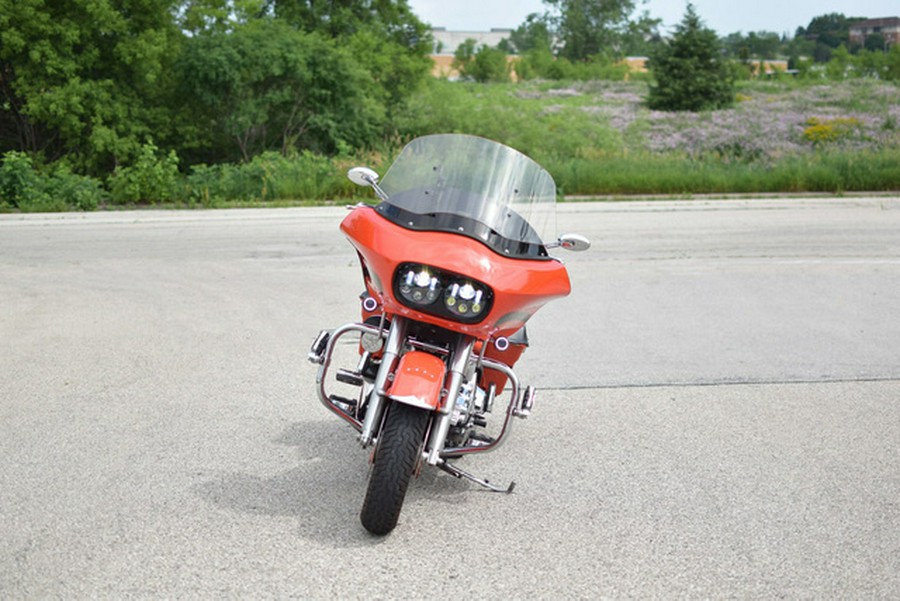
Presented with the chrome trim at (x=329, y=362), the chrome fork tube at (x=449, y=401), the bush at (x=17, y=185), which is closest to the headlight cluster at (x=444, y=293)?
the chrome fork tube at (x=449, y=401)

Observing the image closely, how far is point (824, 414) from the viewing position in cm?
628

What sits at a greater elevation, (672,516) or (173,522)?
(672,516)

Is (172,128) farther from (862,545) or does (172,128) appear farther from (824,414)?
(862,545)

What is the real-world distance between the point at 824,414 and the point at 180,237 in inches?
369

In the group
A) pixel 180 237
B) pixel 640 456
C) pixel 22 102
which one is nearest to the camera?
pixel 640 456

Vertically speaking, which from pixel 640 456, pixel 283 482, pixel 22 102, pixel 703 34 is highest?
pixel 703 34

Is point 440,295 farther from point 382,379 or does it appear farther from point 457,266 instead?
point 382,379

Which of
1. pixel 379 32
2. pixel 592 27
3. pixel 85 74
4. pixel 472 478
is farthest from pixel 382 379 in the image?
pixel 592 27

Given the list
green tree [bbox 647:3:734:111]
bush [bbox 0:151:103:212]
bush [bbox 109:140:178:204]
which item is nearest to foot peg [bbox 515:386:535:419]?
bush [bbox 0:151:103:212]

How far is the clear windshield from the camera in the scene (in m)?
4.54

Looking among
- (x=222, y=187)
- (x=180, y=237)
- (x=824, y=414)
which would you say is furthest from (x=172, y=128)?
(x=824, y=414)

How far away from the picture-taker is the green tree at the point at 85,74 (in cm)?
2070

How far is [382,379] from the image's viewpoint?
4355 millimetres

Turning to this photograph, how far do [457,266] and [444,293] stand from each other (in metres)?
0.13
